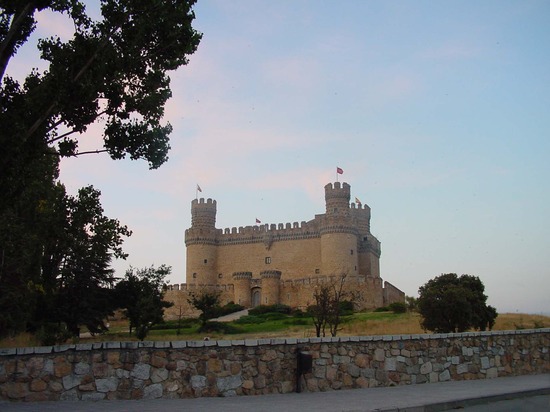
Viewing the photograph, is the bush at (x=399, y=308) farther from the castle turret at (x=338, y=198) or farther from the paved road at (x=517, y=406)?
the paved road at (x=517, y=406)

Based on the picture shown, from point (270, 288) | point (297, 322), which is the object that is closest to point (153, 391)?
point (297, 322)

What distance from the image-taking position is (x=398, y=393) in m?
9.42

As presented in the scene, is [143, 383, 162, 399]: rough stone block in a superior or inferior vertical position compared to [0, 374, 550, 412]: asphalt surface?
superior

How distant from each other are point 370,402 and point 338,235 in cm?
4317

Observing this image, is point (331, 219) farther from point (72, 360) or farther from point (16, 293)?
point (72, 360)

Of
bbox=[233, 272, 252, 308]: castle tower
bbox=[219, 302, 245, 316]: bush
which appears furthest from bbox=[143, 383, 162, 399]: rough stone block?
bbox=[233, 272, 252, 308]: castle tower

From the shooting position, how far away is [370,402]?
8352mm

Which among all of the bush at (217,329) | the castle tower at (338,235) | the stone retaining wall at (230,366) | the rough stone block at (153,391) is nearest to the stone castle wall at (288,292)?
the castle tower at (338,235)

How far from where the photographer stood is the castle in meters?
47.7

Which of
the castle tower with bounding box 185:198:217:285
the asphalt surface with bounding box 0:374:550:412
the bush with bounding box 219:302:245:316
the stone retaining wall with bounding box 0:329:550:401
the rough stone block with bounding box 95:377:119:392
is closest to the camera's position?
the asphalt surface with bounding box 0:374:550:412

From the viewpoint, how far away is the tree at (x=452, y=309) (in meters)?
22.6

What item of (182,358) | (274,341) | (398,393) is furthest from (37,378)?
(398,393)

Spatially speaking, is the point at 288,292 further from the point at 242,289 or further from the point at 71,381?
the point at 71,381

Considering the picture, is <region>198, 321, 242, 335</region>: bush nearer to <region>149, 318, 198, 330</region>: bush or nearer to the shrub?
the shrub
